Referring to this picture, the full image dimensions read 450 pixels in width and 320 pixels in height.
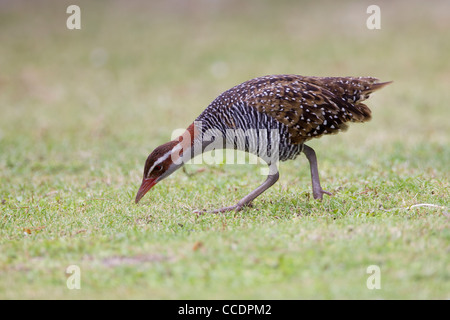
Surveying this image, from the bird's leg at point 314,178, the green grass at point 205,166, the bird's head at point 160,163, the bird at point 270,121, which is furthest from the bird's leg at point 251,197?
the bird's head at point 160,163

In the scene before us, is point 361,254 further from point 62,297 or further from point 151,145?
point 151,145

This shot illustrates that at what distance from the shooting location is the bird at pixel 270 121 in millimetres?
6457

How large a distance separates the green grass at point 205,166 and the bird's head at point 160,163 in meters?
0.34

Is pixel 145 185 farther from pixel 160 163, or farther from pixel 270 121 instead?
pixel 270 121

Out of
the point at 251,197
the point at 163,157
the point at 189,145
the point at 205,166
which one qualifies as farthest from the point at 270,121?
the point at 205,166

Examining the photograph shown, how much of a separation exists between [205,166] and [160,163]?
2.48m

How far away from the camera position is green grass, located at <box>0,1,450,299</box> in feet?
15.5

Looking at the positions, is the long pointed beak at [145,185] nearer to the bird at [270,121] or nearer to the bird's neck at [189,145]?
the bird at [270,121]

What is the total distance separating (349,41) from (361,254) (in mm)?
13974

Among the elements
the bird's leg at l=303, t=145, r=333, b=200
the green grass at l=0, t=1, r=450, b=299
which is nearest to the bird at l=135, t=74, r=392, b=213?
the bird's leg at l=303, t=145, r=333, b=200

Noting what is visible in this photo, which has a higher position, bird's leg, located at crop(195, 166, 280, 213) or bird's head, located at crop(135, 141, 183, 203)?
bird's head, located at crop(135, 141, 183, 203)

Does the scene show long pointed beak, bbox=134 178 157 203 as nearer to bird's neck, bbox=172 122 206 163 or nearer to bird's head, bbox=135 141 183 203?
bird's head, bbox=135 141 183 203

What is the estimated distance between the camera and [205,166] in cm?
909

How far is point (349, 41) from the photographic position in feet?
58.6
